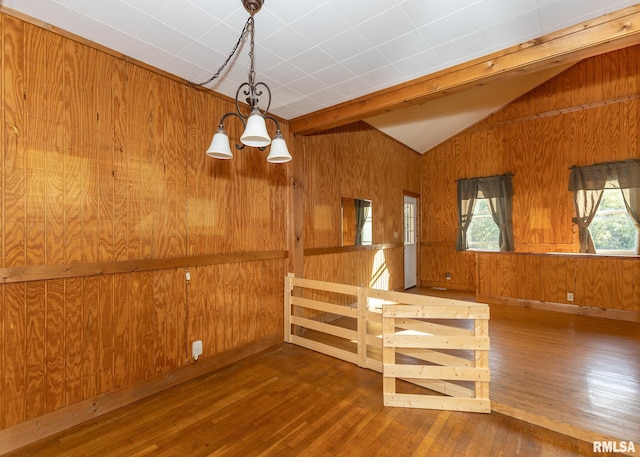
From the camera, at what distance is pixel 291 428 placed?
2197mm

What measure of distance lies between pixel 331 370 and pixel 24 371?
239 cm

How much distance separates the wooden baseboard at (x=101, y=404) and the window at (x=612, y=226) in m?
6.15

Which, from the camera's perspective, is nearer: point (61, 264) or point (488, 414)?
point (61, 264)

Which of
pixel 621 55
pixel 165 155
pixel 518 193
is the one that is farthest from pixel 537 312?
pixel 165 155

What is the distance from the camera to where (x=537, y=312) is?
5.08 m

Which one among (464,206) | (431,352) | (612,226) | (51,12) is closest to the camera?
(51,12)

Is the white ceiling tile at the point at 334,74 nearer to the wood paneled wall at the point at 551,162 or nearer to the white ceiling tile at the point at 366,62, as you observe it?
the white ceiling tile at the point at 366,62

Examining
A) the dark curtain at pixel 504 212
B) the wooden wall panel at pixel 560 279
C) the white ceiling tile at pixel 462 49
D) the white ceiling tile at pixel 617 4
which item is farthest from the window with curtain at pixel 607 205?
the white ceiling tile at pixel 462 49

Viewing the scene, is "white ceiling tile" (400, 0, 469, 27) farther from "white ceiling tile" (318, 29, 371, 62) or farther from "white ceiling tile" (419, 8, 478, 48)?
"white ceiling tile" (318, 29, 371, 62)

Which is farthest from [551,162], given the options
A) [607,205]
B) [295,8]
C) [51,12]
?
[51,12]

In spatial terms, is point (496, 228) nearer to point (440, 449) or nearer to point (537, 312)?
point (537, 312)

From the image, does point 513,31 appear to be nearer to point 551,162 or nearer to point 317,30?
point 317,30

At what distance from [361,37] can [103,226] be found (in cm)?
244

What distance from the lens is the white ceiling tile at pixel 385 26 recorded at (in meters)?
2.01
